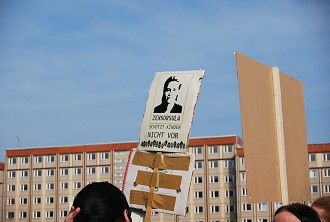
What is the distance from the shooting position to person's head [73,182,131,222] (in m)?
1.99

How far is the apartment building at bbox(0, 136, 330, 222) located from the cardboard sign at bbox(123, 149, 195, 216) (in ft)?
248

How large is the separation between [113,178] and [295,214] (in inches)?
3609

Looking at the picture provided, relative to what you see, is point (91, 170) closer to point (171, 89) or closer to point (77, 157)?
point (77, 157)

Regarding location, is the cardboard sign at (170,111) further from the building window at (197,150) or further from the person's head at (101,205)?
the building window at (197,150)

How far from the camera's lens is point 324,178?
84062mm

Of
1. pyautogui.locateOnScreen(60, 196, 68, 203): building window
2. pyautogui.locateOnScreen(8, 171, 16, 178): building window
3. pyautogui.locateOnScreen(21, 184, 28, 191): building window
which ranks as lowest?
pyautogui.locateOnScreen(60, 196, 68, 203): building window

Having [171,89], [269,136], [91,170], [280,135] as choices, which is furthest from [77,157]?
[171,89]

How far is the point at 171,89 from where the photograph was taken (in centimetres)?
719

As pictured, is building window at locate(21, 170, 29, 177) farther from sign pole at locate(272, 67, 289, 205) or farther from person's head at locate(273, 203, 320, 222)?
person's head at locate(273, 203, 320, 222)

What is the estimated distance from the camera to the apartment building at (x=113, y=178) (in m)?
85.2

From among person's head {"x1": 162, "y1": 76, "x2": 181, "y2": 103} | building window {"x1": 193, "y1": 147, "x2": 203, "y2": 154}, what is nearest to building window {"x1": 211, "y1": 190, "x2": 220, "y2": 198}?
building window {"x1": 193, "y1": 147, "x2": 203, "y2": 154}

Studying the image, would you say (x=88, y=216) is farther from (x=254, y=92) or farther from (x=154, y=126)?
(x=254, y=92)

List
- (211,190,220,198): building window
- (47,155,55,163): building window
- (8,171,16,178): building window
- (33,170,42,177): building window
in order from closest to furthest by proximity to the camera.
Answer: (211,190,220,198): building window → (47,155,55,163): building window → (33,170,42,177): building window → (8,171,16,178): building window

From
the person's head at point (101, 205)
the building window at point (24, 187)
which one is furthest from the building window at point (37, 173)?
the person's head at point (101, 205)
